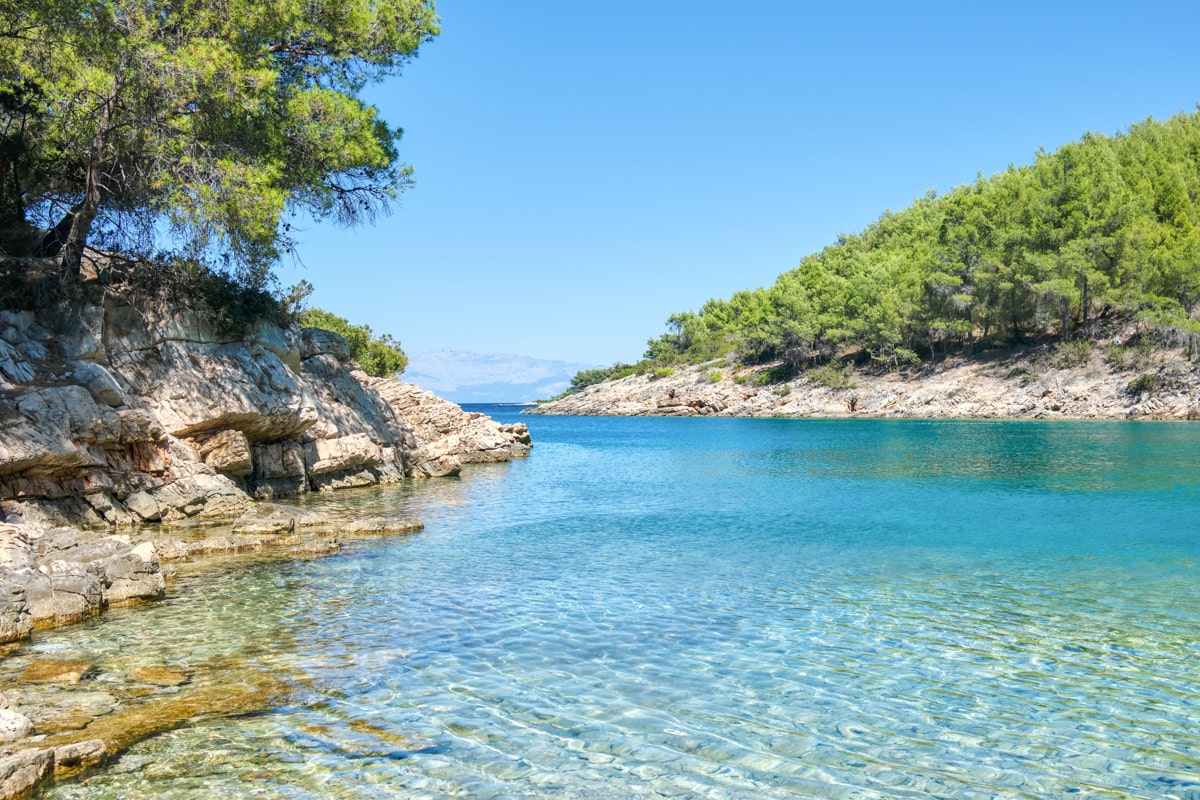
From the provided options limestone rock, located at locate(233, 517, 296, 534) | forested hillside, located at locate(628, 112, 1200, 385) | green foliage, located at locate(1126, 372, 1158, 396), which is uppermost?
forested hillside, located at locate(628, 112, 1200, 385)

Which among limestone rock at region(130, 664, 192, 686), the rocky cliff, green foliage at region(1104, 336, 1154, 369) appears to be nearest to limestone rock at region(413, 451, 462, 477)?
the rocky cliff

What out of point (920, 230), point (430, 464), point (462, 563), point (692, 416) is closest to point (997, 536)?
point (462, 563)

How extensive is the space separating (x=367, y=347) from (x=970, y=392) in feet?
177

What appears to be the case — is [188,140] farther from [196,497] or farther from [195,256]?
[196,497]

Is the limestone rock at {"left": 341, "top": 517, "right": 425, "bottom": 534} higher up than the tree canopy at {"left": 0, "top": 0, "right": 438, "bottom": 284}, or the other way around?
the tree canopy at {"left": 0, "top": 0, "right": 438, "bottom": 284}

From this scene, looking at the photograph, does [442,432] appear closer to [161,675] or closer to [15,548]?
[15,548]

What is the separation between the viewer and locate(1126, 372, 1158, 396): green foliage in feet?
201

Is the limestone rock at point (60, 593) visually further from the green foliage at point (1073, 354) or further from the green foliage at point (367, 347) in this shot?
the green foliage at point (1073, 354)

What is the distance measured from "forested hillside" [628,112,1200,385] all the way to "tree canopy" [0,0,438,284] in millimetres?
62704

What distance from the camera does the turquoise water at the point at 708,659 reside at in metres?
6.68

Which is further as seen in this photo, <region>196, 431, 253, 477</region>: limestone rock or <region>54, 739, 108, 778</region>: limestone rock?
<region>196, 431, 253, 477</region>: limestone rock

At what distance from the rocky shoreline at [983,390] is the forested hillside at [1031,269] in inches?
111

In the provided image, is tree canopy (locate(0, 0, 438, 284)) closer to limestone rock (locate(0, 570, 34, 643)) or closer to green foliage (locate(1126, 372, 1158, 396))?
limestone rock (locate(0, 570, 34, 643))

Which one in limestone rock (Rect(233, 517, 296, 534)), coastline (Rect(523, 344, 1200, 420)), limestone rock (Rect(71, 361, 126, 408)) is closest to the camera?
limestone rock (Rect(233, 517, 296, 534))
